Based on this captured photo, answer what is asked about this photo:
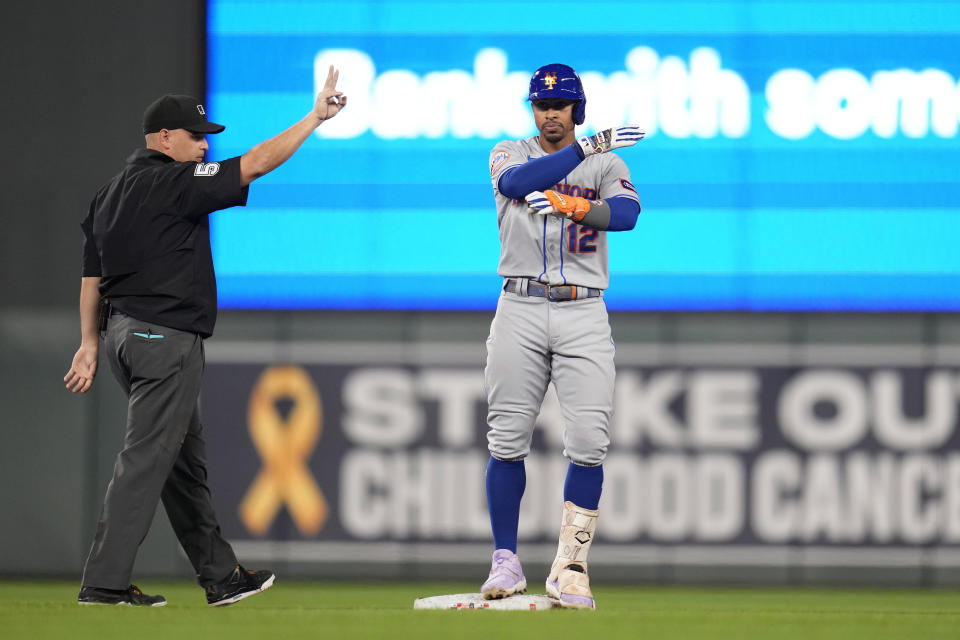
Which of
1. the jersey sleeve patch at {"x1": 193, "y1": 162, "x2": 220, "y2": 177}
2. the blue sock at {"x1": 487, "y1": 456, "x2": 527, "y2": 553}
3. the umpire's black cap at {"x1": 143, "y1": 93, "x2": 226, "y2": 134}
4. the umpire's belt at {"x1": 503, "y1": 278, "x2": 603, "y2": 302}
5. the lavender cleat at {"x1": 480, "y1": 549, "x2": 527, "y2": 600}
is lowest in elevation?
the lavender cleat at {"x1": 480, "y1": 549, "x2": 527, "y2": 600}

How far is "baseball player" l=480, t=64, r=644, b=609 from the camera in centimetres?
409

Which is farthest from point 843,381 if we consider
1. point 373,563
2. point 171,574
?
point 171,574

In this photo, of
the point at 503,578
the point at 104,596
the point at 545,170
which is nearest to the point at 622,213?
the point at 545,170

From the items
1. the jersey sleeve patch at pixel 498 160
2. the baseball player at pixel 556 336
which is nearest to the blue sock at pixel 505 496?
the baseball player at pixel 556 336

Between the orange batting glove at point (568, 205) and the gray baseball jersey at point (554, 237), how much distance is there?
0.16 m

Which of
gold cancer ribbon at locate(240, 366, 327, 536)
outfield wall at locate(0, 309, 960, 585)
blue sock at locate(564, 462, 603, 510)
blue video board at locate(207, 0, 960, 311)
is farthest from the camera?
blue video board at locate(207, 0, 960, 311)

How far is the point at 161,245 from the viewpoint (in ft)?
13.2

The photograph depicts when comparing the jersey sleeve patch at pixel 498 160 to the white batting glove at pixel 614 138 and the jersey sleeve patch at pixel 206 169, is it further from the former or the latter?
the jersey sleeve patch at pixel 206 169

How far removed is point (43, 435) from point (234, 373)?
37.1 inches

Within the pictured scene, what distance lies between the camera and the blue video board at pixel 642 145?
20.0ft

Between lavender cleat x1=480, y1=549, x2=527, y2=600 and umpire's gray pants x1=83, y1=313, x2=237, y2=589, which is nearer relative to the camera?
umpire's gray pants x1=83, y1=313, x2=237, y2=589

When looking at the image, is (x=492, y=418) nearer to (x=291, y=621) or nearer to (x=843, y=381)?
(x=291, y=621)

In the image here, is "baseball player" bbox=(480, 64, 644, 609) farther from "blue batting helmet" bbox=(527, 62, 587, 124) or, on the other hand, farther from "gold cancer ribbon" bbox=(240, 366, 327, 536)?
"gold cancer ribbon" bbox=(240, 366, 327, 536)

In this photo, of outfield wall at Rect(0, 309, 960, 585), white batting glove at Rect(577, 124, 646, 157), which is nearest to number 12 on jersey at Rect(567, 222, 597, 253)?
white batting glove at Rect(577, 124, 646, 157)
